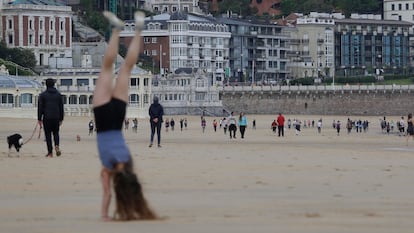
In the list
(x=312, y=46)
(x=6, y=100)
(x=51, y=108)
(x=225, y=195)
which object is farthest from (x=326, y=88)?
(x=225, y=195)

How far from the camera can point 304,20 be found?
15250 cm

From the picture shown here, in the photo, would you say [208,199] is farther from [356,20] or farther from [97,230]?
[356,20]

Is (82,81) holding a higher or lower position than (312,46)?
lower

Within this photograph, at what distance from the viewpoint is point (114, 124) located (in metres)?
14.1

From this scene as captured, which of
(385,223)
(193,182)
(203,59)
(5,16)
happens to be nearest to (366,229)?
(385,223)

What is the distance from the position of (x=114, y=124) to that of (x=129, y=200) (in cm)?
93

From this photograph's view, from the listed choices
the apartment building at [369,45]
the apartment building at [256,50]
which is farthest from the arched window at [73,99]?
the apartment building at [369,45]

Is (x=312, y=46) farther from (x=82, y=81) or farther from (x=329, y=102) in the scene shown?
(x=82, y=81)

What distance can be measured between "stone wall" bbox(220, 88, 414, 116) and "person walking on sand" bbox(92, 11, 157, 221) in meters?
106

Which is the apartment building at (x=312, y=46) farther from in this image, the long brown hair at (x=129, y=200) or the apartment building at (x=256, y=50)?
the long brown hair at (x=129, y=200)

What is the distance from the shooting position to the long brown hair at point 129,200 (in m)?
13.5

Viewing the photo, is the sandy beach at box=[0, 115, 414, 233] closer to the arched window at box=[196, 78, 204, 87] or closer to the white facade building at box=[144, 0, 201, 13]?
the arched window at box=[196, 78, 204, 87]

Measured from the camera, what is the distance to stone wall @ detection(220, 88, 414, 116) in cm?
12112

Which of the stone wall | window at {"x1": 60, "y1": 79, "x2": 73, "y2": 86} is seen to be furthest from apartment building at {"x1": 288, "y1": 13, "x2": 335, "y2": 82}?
window at {"x1": 60, "y1": 79, "x2": 73, "y2": 86}
